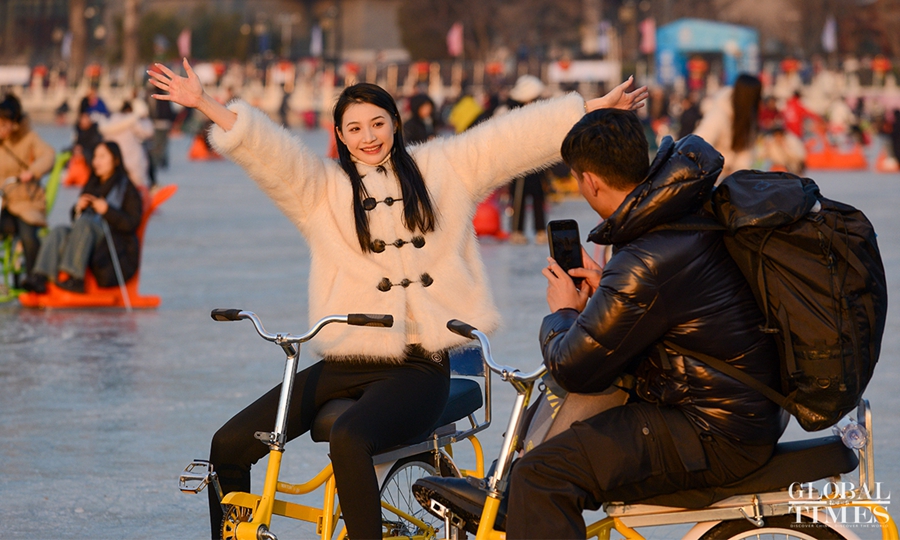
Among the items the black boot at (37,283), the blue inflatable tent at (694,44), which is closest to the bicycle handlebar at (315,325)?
the black boot at (37,283)

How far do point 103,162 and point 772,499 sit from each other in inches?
269

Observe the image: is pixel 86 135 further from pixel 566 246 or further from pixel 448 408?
pixel 566 246

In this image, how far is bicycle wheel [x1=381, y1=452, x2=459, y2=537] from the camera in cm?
369

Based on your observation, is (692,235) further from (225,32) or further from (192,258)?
(225,32)

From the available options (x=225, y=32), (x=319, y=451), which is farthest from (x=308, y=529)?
(x=225, y=32)

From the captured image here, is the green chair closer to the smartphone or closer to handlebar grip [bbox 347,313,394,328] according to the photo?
handlebar grip [bbox 347,313,394,328]

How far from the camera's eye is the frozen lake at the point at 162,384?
455 centimetres

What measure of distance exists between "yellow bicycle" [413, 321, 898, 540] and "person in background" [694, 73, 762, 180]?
519 cm

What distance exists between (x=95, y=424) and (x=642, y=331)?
146 inches

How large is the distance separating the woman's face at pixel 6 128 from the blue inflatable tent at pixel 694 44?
41.2m

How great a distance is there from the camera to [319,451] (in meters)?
5.30

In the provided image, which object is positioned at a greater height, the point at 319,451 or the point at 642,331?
the point at 642,331

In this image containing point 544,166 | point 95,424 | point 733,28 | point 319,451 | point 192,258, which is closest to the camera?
point 544,166

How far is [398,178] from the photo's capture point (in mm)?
3674
